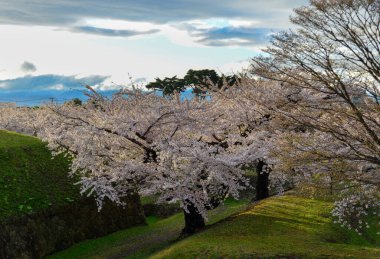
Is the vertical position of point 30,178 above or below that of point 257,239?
above

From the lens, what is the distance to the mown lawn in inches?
688

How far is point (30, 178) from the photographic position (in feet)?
83.5

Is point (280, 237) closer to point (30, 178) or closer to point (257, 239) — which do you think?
point (257, 239)

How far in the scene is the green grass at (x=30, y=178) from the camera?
928 inches

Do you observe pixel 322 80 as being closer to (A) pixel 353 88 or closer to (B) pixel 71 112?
(A) pixel 353 88

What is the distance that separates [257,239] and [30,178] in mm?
13213

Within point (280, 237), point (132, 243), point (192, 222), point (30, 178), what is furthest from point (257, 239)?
point (30, 178)

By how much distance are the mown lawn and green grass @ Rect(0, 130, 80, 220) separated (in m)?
2.97

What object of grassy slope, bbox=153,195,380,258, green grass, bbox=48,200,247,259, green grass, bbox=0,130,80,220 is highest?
green grass, bbox=0,130,80,220

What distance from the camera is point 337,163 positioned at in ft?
51.4

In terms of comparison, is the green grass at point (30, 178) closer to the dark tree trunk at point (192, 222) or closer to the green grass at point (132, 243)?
the green grass at point (132, 243)

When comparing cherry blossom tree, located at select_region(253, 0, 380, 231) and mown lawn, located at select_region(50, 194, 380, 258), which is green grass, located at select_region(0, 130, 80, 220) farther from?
cherry blossom tree, located at select_region(253, 0, 380, 231)

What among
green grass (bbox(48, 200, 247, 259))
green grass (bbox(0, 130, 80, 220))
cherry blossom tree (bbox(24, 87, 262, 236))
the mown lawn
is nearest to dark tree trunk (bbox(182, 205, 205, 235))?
cherry blossom tree (bbox(24, 87, 262, 236))

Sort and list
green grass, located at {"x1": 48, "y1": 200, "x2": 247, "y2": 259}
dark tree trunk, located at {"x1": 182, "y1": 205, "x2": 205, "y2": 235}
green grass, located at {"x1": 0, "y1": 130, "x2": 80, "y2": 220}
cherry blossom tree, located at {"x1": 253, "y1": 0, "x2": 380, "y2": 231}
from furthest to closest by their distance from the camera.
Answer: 1. green grass, located at {"x1": 0, "y1": 130, "x2": 80, "y2": 220}
2. green grass, located at {"x1": 48, "y1": 200, "x2": 247, "y2": 259}
3. dark tree trunk, located at {"x1": 182, "y1": 205, "x2": 205, "y2": 235}
4. cherry blossom tree, located at {"x1": 253, "y1": 0, "x2": 380, "y2": 231}
